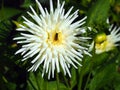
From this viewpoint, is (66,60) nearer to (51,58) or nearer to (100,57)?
(51,58)

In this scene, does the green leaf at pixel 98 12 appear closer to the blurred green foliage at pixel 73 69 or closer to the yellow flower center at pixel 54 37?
the blurred green foliage at pixel 73 69

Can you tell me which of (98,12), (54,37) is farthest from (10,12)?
(54,37)

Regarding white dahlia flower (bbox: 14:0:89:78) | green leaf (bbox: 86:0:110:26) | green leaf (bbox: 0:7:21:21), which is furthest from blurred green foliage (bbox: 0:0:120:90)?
green leaf (bbox: 0:7:21:21)

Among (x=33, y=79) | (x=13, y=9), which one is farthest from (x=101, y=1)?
(x=13, y=9)

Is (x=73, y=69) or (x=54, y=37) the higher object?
(x=54, y=37)

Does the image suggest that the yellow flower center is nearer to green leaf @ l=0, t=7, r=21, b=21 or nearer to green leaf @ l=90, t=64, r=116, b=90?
green leaf @ l=90, t=64, r=116, b=90

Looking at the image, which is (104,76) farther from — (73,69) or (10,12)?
(10,12)
